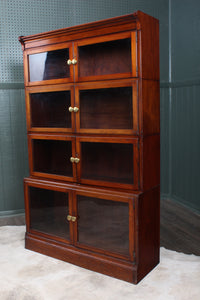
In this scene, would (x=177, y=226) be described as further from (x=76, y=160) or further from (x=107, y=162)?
(x=76, y=160)

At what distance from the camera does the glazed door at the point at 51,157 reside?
2979mm

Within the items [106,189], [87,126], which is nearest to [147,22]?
[87,126]

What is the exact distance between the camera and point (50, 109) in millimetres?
3066

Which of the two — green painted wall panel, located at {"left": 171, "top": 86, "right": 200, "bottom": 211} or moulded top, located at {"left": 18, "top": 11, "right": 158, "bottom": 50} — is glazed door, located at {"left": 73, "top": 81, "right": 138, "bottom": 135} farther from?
green painted wall panel, located at {"left": 171, "top": 86, "right": 200, "bottom": 211}

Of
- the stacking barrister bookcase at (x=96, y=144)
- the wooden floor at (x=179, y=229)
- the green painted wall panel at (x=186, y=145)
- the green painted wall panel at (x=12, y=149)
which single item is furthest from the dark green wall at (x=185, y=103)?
the green painted wall panel at (x=12, y=149)

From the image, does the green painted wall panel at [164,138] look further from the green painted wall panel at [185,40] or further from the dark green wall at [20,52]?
the green painted wall panel at [185,40]

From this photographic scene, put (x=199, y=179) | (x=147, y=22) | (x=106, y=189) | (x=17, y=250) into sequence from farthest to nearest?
(x=199, y=179), (x=17, y=250), (x=106, y=189), (x=147, y=22)

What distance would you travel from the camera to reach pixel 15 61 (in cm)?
398

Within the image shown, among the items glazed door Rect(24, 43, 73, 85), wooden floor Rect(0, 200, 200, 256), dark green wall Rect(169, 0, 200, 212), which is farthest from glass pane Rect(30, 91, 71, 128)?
dark green wall Rect(169, 0, 200, 212)

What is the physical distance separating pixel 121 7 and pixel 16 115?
1.90 meters

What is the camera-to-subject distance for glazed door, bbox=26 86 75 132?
9.49ft

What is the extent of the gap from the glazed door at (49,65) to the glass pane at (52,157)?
1.87 feet

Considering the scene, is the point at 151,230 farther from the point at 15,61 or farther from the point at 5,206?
the point at 15,61

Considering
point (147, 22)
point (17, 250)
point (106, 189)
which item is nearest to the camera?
point (147, 22)
